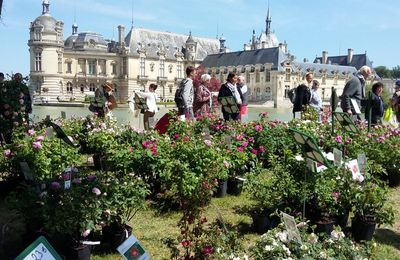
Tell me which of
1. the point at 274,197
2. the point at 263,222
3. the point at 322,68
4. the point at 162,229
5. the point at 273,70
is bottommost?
the point at 162,229

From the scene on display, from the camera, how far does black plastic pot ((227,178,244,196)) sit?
5.55 m

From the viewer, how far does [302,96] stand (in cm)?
909

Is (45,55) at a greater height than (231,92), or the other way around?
(45,55)

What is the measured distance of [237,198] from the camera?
5504 mm

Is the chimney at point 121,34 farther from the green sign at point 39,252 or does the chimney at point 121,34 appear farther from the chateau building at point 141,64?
the green sign at point 39,252

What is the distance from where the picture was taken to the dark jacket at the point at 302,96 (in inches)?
358

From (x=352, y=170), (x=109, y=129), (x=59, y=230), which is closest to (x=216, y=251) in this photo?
(x=59, y=230)

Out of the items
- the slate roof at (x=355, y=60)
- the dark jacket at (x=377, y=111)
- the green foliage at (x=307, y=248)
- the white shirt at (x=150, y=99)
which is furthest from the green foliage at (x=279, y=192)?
the slate roof at (x=355, y=60)

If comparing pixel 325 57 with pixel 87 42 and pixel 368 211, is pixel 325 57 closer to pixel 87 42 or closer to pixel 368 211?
pixel 87 42

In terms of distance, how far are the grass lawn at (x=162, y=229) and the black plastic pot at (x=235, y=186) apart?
21 centimetres

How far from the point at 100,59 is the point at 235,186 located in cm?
6280

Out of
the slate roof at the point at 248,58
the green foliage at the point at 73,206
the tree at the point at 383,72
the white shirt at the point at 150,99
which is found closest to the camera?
the green foliage at the point at 73,206

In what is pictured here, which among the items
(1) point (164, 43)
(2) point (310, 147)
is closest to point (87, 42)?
(1) point (164, 43)

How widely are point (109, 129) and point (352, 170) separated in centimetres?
422
